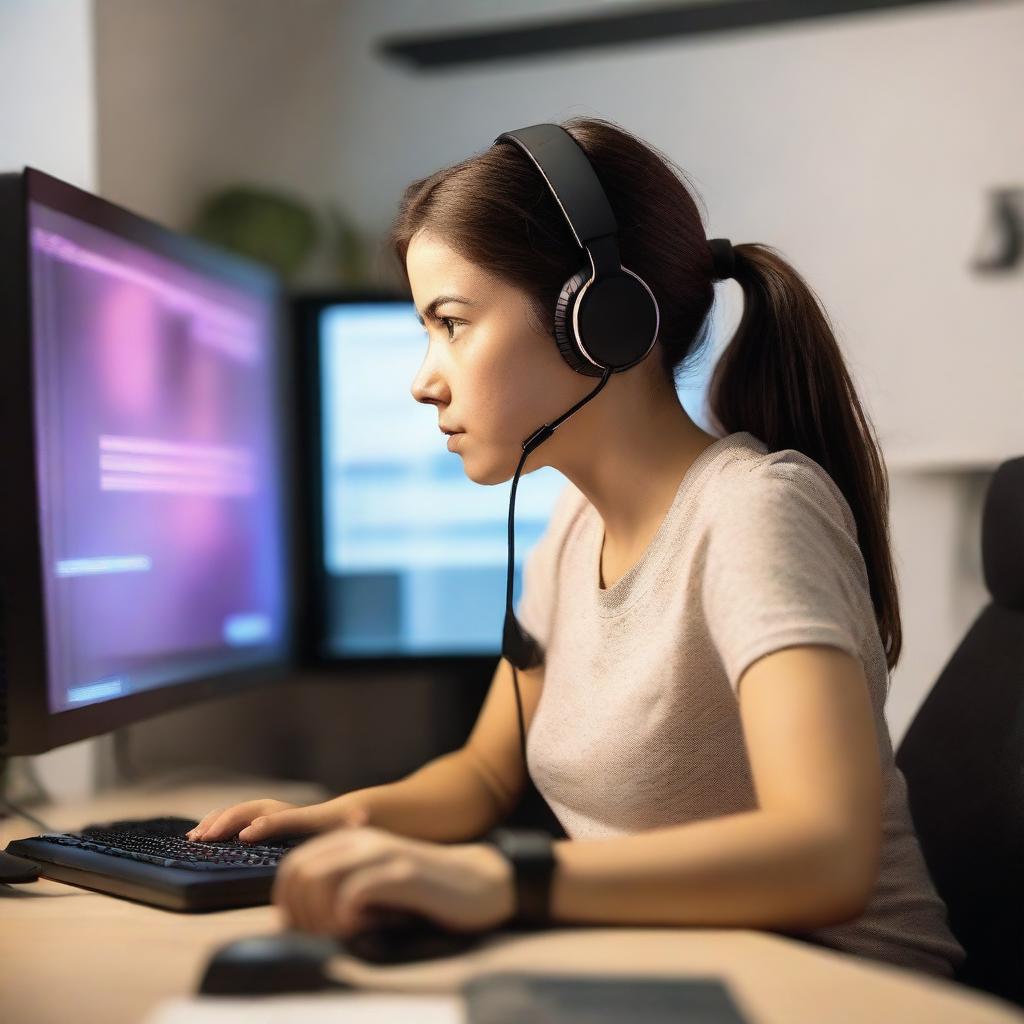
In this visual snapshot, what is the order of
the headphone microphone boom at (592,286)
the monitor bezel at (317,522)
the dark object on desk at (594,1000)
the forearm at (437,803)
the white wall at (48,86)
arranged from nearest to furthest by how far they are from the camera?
the dark object on desk at (594,1000), the headphone microphone boom at (592,286), the forearm at (437,803), the white wall at (48,86), the monitor bezel at (317,522)

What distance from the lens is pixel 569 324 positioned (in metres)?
0.89

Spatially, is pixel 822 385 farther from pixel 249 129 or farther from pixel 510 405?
pixel 249 129

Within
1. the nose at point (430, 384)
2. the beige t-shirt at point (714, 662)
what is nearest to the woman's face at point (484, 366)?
the nose at point (430, 384)

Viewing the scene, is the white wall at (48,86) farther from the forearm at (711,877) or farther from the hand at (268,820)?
the forearm at (711,877)

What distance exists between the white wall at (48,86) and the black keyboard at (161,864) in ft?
3.09

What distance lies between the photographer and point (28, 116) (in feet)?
4.87

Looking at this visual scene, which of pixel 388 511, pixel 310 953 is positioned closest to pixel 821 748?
pixel 310 953

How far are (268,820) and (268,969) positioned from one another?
35 cm

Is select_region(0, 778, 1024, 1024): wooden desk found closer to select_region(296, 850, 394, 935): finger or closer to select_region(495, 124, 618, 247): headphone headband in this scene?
select_region(296, 850, 394, 935): finger

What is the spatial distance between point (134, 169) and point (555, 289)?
0.97m

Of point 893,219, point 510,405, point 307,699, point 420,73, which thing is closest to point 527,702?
point 510,405

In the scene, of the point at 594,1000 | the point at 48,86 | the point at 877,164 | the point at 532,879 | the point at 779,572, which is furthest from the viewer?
the point at 877,164

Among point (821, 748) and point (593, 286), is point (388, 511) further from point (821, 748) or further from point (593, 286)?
point (821, 748)

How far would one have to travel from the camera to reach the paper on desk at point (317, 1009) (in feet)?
1.61
